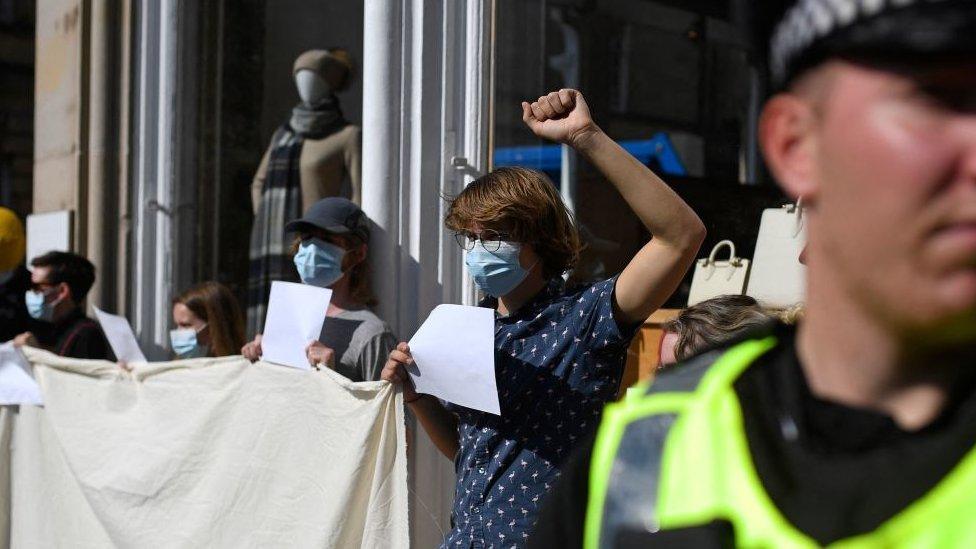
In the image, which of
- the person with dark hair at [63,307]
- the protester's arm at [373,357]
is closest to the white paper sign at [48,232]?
the person with dark hair at [63,307]

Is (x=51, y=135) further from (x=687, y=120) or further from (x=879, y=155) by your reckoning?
(x=879, y=155)

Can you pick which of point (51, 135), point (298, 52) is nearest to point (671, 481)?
point (298, 52)

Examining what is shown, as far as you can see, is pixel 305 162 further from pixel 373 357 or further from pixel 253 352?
pixel 373 357

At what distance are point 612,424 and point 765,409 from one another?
0.14 metres

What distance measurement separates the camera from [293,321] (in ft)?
10.6

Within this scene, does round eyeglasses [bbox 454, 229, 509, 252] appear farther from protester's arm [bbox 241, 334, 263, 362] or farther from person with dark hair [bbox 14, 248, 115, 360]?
person with dark hair [bbox 14, 248, 115, 360]

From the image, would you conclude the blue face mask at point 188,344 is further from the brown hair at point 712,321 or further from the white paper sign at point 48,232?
the brown hair at point 712,321

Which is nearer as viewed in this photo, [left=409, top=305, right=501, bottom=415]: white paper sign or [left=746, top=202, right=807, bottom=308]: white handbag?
[left=409, top=305, right=501, bottom=415]: white paper sign

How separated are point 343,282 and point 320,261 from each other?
0.12 m

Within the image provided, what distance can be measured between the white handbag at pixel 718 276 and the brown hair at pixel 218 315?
68.4 inches

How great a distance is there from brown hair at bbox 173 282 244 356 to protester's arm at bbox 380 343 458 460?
159 cm

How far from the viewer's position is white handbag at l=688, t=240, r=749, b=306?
3.34m

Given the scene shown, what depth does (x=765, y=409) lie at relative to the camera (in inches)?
35.6

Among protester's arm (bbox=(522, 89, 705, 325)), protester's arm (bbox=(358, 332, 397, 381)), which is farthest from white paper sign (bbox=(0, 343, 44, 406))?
protester's arm (bbox=(522, 89, 705, 325))
